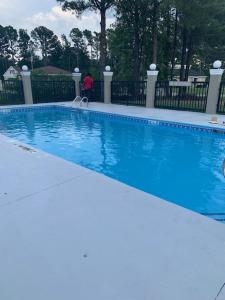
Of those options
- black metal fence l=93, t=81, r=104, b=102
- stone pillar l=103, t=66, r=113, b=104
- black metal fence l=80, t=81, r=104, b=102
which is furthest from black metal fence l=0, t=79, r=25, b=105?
stone pillar l=103, t=66, r=113, b=104

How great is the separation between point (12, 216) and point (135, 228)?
1.12 meters

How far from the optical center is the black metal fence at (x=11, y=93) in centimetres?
1165

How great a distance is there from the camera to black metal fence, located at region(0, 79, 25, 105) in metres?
11.7

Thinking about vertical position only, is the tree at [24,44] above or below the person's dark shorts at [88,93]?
above

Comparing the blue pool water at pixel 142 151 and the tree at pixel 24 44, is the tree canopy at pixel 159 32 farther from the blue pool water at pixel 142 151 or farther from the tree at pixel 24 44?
the tree at pixel 24 44

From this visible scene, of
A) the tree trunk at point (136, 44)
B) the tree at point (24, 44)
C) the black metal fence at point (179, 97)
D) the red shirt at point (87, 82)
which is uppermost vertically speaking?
the tree at point (24, 44)

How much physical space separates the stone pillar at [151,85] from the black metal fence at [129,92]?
56cm

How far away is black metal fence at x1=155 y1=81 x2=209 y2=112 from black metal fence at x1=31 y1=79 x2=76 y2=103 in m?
5.11

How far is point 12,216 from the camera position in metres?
2.18

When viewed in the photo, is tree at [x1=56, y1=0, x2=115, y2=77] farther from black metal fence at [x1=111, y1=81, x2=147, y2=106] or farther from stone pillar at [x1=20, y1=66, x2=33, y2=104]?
stone pillar at [x1=20, y1=66, x2=33, y2=104]

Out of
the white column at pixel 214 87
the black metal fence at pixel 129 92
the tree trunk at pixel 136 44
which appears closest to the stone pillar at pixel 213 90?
the white column at pixel 214 87

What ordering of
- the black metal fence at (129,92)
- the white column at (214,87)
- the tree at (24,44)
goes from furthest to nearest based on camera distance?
the tree at (24,44)
the black metal fence at (129,92)
the white column at (214,87)

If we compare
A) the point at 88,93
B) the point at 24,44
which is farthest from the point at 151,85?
the point at 24,44

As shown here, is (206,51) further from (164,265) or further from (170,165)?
(164,265)
